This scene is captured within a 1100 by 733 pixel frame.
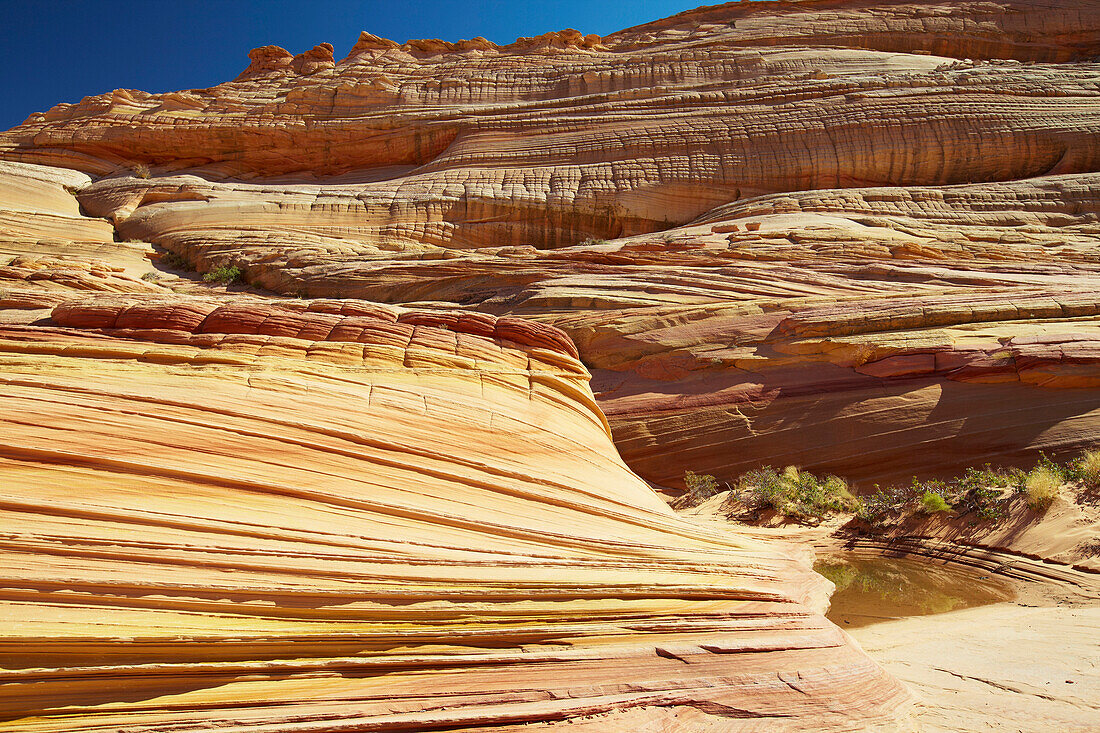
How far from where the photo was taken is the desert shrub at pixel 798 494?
9.42 metres

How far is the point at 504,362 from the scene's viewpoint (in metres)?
7.63

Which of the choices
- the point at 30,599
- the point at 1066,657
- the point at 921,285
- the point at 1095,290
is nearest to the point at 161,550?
the point at 30,599

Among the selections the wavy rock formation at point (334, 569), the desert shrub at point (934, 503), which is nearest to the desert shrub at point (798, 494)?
the desert shrub at point (934, 503)

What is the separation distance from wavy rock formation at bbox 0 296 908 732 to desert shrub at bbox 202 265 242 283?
8898 millimetres

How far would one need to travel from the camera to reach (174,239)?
17625 mm

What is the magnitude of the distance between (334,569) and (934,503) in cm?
769

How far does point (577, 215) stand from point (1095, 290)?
1229 centimetres

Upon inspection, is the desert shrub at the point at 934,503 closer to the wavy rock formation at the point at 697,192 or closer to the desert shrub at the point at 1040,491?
the desert shrub at the point at 1040,491

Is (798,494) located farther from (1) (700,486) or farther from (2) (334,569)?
(2) (334,569)

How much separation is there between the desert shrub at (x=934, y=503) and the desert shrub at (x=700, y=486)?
9.07 ft

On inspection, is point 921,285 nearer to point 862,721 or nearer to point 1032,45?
point 862,721

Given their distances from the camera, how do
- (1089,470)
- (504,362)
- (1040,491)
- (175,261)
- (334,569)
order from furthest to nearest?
(175,261)
(1089,470)
(1040,491)
(504,362)
(334,569)

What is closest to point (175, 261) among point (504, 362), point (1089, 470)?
point (504, 362)

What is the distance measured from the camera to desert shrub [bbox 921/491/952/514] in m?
8.63
